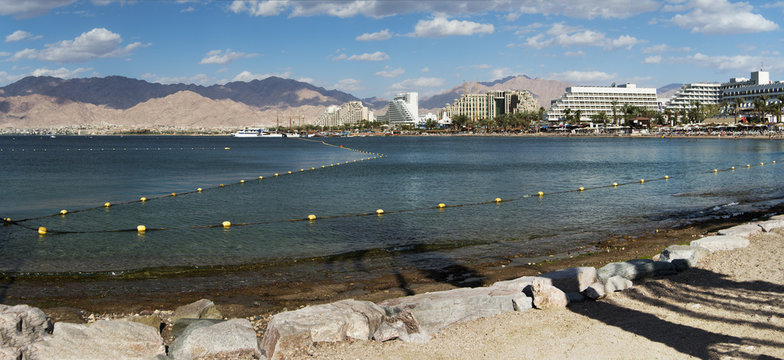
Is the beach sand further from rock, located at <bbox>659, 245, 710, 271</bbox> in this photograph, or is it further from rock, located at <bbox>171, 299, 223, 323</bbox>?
rock, located at <bbox>171, 299, 223, 323</bbox>

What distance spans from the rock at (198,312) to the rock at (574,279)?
6271 millimetres

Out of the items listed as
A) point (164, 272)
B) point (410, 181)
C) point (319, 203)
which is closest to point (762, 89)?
point (410, 181)

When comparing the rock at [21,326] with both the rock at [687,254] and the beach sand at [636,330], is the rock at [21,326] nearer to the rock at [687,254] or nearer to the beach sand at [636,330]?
the beach sand at [636,330]

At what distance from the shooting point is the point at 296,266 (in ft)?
52.8

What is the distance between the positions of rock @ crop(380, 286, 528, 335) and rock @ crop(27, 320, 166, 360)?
3691mm

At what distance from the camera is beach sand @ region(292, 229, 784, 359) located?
7.74m

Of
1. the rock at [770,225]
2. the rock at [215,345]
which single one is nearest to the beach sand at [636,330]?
the rock at [215,345]

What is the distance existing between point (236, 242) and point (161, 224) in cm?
560

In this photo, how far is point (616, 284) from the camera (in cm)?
1028

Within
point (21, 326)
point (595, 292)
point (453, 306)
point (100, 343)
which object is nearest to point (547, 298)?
point (595, 292)

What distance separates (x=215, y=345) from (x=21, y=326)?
2.70 meters

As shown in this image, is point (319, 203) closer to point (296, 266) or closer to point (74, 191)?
point (296, 266)

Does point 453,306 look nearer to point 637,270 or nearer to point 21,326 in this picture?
point 637,270

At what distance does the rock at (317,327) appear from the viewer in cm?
805
